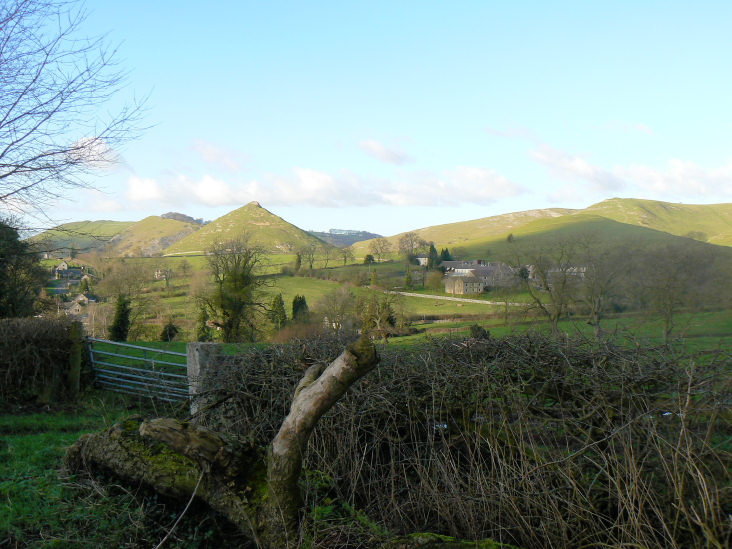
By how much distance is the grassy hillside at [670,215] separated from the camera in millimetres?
97250

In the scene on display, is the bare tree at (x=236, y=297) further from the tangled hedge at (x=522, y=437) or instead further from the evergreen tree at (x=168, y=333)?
the tangled hedge at (x=522, y=437)

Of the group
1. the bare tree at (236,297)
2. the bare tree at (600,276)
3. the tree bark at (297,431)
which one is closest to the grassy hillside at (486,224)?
the bare tree at (600,276)

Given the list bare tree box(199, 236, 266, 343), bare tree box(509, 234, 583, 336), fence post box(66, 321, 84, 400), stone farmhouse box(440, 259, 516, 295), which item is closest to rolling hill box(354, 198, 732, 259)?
stone farmhouse box(440, 259, 516, 295)

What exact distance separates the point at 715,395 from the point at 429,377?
87.4 inches

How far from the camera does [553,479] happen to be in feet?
11.6

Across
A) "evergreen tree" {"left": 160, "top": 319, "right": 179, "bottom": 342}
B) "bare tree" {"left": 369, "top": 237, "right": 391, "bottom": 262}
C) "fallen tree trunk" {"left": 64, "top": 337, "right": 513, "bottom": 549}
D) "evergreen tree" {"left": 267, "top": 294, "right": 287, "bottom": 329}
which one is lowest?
"evergreen tree" {"left": 160, "top": 319, "right": 179, "bottom": 342}

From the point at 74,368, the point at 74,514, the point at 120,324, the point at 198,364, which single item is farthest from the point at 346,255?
the point at 74,514

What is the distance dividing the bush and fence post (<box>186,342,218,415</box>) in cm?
569

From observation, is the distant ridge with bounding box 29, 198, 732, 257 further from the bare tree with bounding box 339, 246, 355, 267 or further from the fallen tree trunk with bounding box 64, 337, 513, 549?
the bare tree with bounding box 339, 246, 355, 267

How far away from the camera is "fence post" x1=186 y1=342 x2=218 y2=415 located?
19.1 ft

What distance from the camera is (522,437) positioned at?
148 inches

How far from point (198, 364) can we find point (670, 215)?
464 feet

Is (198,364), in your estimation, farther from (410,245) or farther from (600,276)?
(410,245)

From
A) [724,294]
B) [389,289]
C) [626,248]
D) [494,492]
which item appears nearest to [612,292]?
[626,248]
